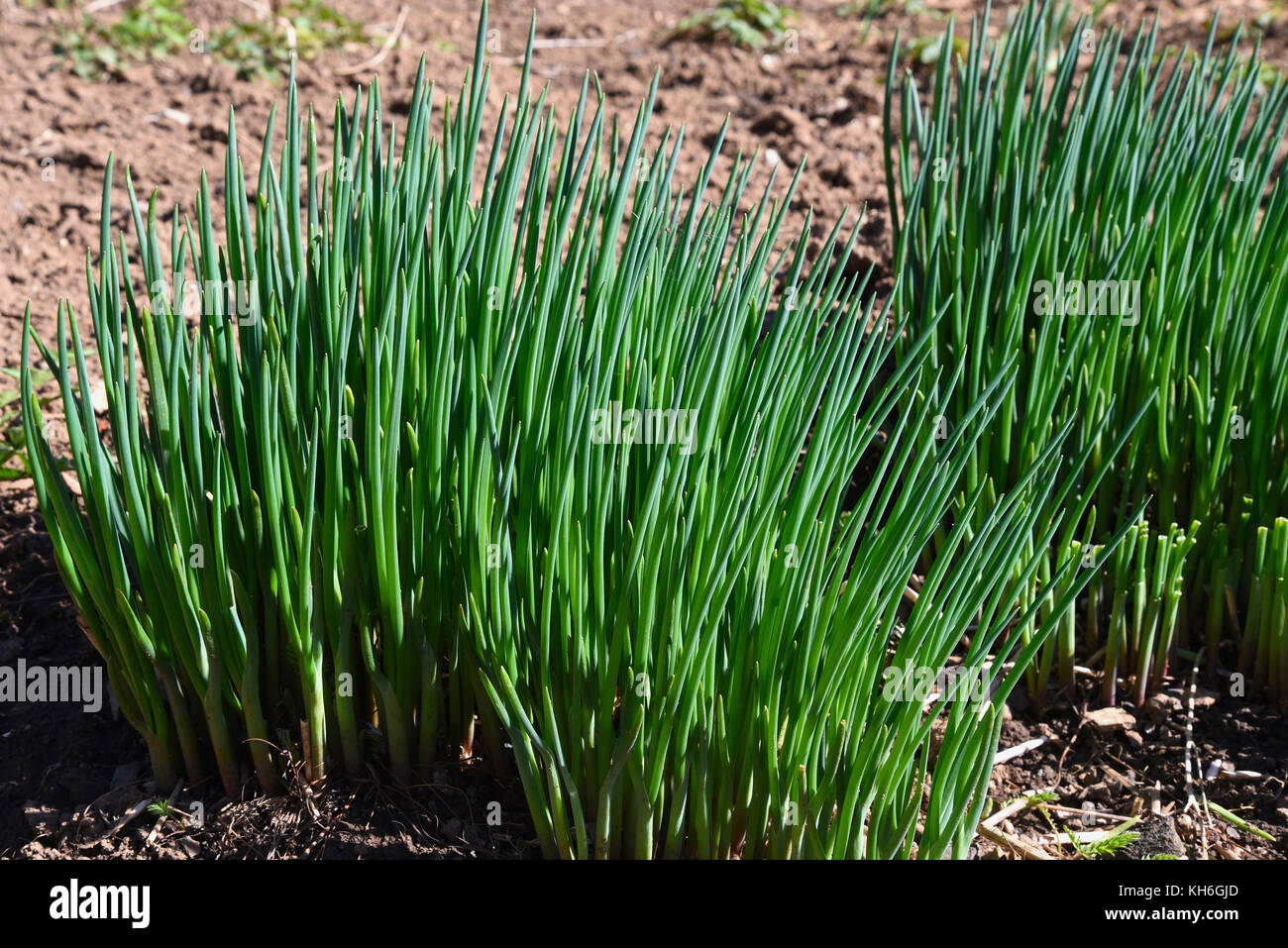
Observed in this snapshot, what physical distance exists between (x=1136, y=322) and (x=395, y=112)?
2.34m

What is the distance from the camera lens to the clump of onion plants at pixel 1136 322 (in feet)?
6.50

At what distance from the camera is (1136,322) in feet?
6.68

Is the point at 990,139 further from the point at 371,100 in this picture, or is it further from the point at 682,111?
the point at 682,111

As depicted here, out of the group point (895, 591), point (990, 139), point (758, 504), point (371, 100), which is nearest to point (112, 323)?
point (371, 100)

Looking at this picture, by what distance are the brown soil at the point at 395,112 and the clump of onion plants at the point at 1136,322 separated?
209 millimetres

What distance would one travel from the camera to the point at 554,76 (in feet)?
12.9

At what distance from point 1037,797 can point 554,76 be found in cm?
283

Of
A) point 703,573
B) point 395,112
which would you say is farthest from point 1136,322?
point 395,112

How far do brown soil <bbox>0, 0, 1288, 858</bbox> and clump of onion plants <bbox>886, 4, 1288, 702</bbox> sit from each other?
209 mm

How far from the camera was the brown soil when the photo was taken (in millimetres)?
1700

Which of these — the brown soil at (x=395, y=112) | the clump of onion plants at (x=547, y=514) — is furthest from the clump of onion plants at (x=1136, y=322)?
the clump of onion plants at (x=547, y=514)

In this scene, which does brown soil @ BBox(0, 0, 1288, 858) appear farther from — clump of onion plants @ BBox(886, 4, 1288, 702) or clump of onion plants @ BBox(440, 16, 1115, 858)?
clump of onion plants @ BBox(440, 16, 1115, 858)

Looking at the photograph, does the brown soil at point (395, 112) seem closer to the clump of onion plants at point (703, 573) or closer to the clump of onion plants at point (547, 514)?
the clump of onion plants at point (547, 514)
